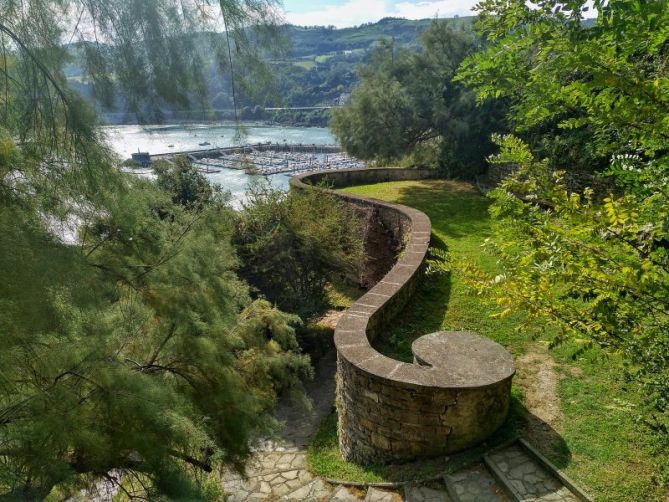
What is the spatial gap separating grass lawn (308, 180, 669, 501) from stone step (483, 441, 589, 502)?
0.11 meters

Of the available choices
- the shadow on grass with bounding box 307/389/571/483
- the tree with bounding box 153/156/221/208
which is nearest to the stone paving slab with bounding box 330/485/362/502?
the shadow on grass with bounding box 307/389/571/483

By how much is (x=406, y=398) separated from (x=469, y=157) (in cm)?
1328

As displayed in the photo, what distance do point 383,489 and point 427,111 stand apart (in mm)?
14140

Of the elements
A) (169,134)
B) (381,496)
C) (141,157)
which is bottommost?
(381,496)

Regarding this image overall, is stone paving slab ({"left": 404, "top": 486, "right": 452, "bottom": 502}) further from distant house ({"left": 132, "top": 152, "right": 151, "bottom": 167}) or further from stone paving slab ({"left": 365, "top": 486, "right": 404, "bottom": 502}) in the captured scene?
distant house ({"left": 132, "top": 152, "right": 151, "bottom": 167})

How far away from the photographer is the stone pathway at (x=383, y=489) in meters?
4.02

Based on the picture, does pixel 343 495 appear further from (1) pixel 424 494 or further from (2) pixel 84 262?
(2) pixel 84 262

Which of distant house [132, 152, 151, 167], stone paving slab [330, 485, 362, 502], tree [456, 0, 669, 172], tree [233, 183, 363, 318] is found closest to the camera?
tree [456, 0, 669, 172]

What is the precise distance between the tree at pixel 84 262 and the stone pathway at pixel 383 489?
1.53m

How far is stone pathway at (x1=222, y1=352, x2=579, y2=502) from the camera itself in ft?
13.2

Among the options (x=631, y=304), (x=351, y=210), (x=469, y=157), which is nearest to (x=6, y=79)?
(x=631, y=304)

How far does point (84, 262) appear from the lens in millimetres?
3355

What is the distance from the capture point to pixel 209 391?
4.83m

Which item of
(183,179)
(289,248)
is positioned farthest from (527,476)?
(183,179)
